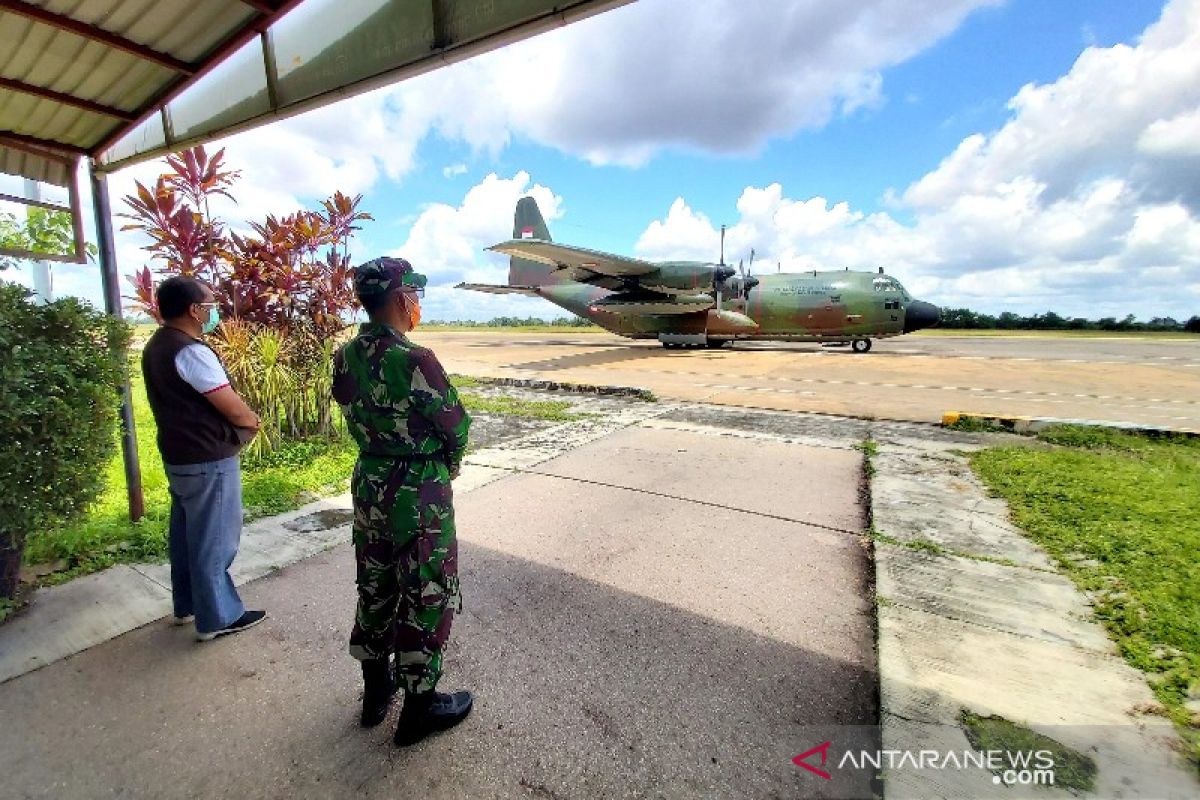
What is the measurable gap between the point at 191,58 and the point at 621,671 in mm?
4409

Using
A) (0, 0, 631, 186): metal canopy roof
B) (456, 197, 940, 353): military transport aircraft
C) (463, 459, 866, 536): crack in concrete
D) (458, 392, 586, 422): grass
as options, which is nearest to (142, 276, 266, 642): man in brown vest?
(0, 0, 631, 186): metal canopy roof

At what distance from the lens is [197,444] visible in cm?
245

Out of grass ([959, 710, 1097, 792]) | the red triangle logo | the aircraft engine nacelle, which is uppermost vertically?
the aircraft engine nacelle

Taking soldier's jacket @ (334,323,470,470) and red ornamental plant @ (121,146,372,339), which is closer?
soldier's jacket @ (334,323,470,470)

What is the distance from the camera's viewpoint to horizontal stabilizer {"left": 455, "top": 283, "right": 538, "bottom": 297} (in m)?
26.0

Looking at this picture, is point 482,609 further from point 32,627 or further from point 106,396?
point 106,396

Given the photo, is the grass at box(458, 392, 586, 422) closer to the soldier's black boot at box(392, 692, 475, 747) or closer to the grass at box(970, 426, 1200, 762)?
the grass at box(970, 426, 1200, 762)

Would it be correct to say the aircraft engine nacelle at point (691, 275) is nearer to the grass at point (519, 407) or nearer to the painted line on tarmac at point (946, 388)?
the painted line on tarmac at point (946, 388)

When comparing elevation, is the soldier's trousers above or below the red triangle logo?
above

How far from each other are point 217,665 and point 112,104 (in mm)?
3838

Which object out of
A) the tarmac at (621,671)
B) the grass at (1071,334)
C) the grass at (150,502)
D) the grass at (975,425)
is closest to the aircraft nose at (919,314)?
the grass at (975,425)

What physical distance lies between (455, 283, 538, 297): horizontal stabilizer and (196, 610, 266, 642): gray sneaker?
24.1 meters

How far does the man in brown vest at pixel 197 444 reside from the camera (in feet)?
7.93

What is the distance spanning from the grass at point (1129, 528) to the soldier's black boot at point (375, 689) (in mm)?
3008
